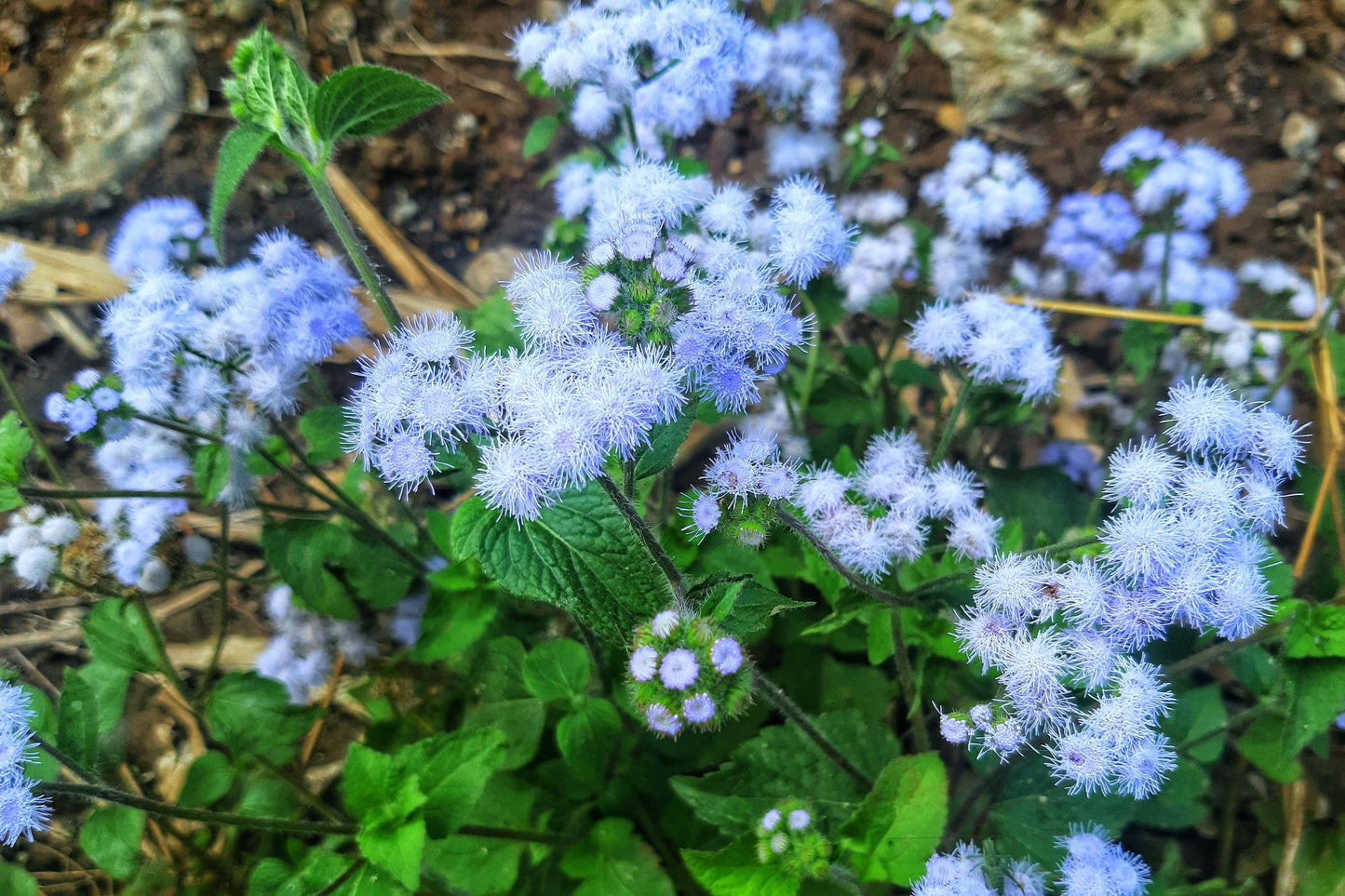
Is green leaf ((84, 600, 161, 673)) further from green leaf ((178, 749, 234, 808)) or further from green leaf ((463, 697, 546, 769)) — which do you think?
green leaf ((463, 697, 546, 769))

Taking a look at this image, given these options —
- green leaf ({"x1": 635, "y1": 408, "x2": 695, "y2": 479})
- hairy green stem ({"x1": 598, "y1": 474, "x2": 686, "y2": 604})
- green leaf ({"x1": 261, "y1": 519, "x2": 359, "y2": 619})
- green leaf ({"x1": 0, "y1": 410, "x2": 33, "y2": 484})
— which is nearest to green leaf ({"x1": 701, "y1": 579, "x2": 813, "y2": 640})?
hairy green stem ({"x1": 598, "y1": 474, "x2": 686, "y2": 604})

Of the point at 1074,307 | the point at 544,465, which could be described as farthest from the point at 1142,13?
the point at 544,465

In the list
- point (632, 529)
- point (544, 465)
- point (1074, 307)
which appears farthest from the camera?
point (1074, 307)

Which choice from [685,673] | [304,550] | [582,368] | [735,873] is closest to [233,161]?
[582,368]

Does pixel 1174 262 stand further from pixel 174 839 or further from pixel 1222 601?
pixel 174 839

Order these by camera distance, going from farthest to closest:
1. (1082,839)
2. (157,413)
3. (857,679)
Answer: (857,679), (157,413), (1082,839)

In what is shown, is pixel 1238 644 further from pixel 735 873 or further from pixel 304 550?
pixel 304 550

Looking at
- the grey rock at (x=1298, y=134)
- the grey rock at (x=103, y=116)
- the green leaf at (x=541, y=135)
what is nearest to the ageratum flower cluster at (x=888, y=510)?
the green leaf at (x=541, y=135)

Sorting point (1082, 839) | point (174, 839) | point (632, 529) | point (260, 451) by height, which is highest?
point (632, 529)
